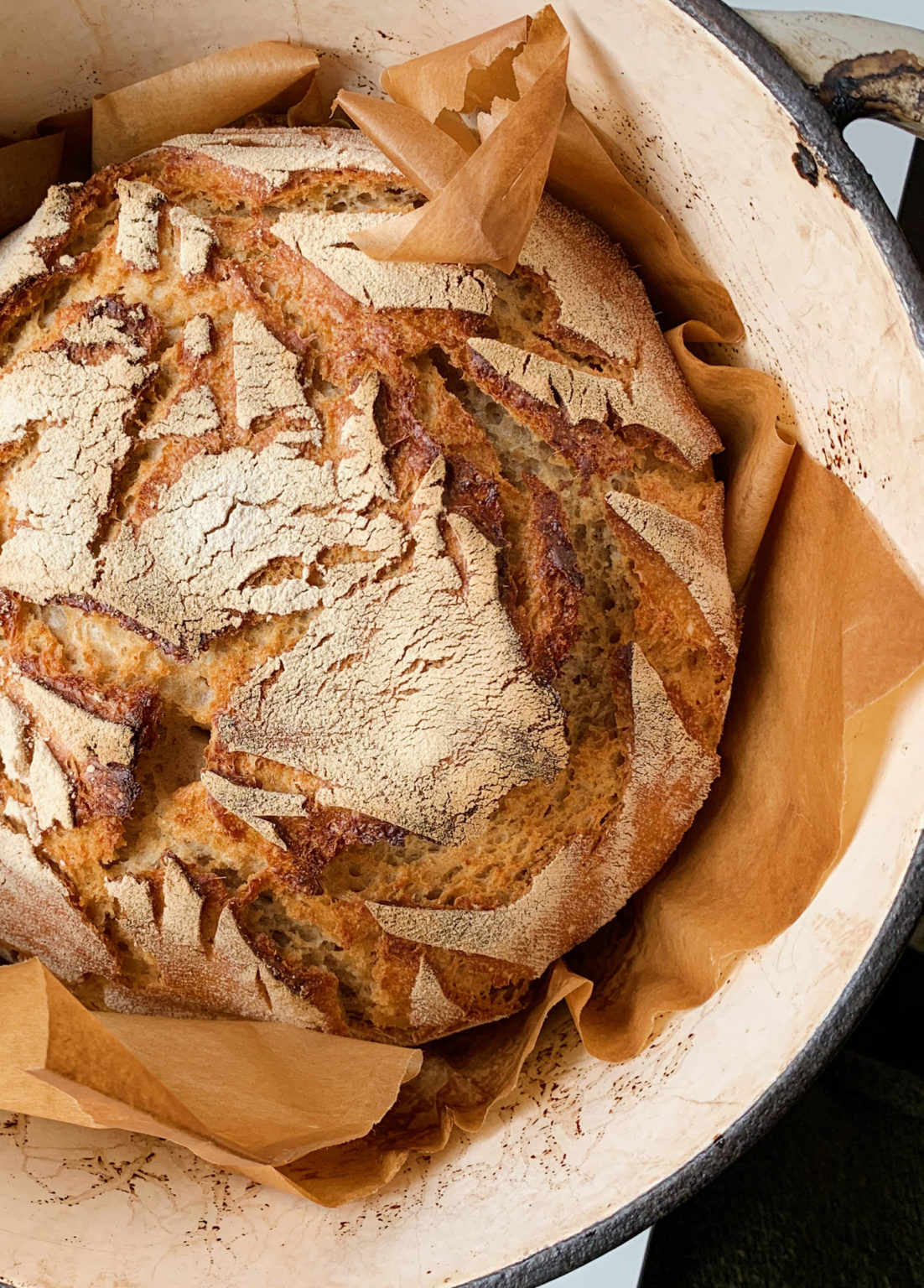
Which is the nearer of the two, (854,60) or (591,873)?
(854,60)

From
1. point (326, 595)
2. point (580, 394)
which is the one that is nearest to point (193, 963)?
point (326, 595)

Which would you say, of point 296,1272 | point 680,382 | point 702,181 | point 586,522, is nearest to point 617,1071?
point 296,1272

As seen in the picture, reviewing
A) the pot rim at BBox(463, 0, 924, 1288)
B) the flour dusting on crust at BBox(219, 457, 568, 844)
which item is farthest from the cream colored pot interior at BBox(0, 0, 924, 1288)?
the flour dusting on crust at BBox(219, 457, 568, 844)

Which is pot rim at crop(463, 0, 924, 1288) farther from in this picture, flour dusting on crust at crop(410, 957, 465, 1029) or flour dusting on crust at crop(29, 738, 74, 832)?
flour dusting on crust at crop(29, 738, 74, 832)

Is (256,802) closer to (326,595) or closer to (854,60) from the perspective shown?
(326,595)

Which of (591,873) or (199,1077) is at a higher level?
(591,873)

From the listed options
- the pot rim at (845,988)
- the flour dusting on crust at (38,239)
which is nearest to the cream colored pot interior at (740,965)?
the pot rim at (845,988)

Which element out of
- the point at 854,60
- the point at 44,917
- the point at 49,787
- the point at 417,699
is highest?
the point at 854,60
